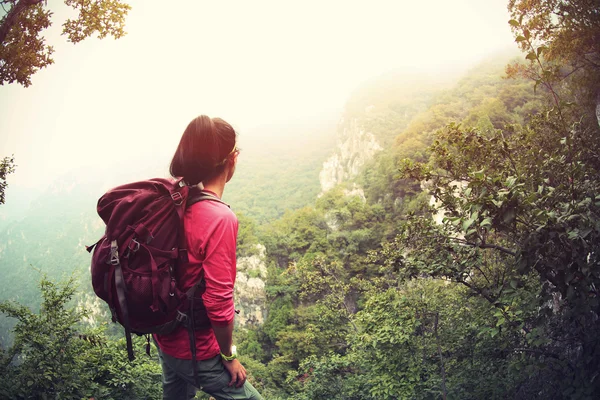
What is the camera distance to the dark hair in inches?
64.9

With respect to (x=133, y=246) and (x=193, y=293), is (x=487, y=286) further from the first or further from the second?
(x=133, y=246)

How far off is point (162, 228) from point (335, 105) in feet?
471

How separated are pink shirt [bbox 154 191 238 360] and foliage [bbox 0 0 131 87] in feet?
12.0

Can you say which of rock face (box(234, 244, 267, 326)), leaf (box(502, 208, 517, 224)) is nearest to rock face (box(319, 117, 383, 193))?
rock face (box(234, 244, 267, 326))

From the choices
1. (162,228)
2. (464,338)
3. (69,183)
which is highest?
(69,183)

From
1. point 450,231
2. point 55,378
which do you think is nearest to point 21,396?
point 55,378

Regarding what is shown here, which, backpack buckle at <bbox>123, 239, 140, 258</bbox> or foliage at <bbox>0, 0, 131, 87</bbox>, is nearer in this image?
backpack buckle at <bbox>123, 239, 140, 258</bbox>

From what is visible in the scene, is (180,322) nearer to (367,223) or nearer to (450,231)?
(450,231)

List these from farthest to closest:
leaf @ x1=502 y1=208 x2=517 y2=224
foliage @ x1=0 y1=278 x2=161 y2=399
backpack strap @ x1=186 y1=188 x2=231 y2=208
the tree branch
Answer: foliage @ x1=0 y1=278 x2=161 y2=399
the tree branch
leaf @ x1=502 y1=208 x2=517 y2=224
backpack strap @ x1=186 y1=188 x2=231 y2=208

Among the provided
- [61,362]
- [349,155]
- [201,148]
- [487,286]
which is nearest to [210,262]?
[201,148]

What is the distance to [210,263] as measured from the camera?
1.51 metres

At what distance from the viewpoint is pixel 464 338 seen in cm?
546

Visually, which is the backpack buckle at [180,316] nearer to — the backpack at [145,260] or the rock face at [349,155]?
the backpack at [145,260]

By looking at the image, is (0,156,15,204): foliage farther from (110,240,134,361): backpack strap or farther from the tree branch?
(110,240,134,361): backpack strap
